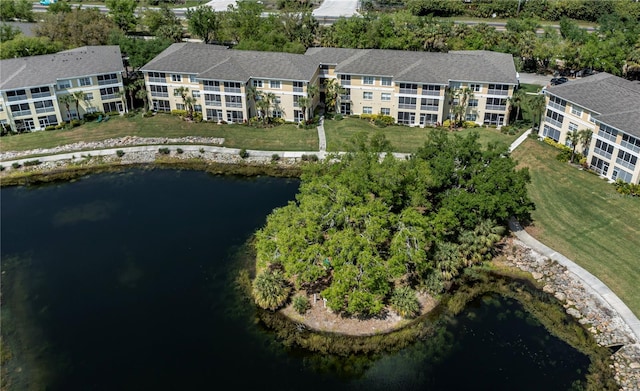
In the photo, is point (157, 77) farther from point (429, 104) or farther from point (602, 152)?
point (602, 152)

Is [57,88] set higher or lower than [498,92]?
higher

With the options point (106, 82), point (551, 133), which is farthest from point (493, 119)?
point (106, 82)

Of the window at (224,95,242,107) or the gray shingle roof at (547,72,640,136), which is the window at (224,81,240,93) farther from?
the gray shingle roof at (547,72,640,136)

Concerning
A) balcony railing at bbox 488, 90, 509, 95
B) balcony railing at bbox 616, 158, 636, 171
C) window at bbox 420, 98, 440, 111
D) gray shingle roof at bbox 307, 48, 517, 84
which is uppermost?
gray shingle roof at bbox 307, 48, 517, 84

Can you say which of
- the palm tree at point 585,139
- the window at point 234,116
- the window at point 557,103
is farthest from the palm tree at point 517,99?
the window at point 234,116

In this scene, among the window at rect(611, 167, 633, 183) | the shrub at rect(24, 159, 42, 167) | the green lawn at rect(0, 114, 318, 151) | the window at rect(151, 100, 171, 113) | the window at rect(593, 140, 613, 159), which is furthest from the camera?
the window at rect(151, 100, 171, 113)

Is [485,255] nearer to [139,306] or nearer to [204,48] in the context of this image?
[139,306]

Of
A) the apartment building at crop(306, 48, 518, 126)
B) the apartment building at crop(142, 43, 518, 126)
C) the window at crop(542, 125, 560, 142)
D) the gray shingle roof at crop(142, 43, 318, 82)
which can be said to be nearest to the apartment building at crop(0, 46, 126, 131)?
the apartment building at crop(142, 43, 518, 126)

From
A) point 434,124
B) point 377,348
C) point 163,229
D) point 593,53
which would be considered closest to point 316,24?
point 434,124
